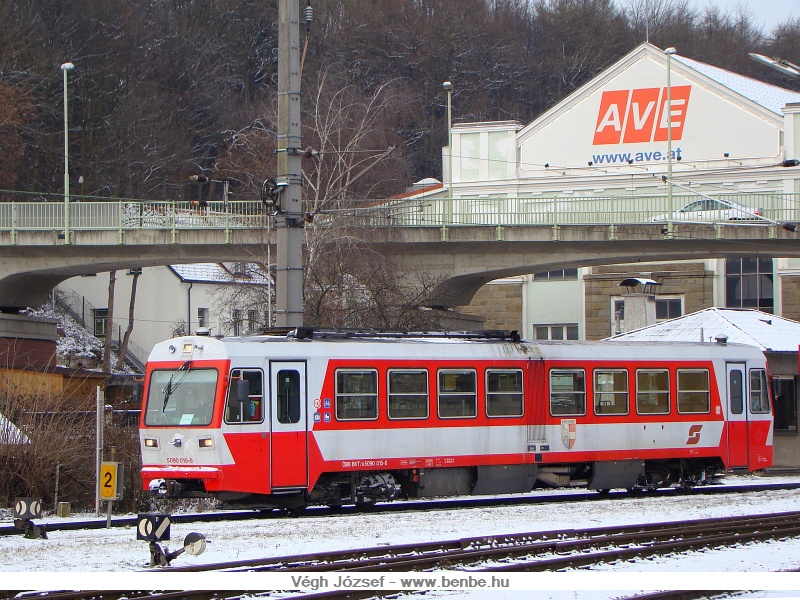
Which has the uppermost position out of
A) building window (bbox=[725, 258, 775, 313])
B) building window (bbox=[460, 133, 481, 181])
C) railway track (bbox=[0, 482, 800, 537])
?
building window (bbox=[460, 133, 481, 181])

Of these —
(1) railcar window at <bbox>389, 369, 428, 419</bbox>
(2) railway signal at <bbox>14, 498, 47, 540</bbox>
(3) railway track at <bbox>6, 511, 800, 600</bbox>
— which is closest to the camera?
(3) railway track at <bbox>6, 511, 800, 600</bbox>

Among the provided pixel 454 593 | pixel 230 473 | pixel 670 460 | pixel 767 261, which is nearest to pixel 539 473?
pixel 670 460

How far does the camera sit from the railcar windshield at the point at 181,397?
18.1 m

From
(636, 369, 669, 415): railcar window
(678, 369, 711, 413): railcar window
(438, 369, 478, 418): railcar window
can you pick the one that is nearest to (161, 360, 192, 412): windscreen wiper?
(438, 369, 478, 418): railcar window

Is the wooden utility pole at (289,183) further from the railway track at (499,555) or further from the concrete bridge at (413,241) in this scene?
the concrete bridge at (413,241)

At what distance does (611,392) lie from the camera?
22.1 meters

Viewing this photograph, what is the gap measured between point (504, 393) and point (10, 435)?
318 inches

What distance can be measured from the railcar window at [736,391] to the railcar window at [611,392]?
109 inches

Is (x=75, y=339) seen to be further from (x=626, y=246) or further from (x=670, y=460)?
(x=670, y=460)

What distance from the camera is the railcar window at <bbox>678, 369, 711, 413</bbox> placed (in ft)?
75.6

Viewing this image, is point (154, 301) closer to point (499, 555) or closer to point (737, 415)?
point (737, 415)

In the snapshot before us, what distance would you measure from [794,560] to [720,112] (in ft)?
139

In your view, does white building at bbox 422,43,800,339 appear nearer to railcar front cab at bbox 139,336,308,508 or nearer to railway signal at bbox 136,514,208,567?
railcar front cab at bbox 139,336,308,508

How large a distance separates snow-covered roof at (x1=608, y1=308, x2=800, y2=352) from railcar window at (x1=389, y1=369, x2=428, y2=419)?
547 inches
